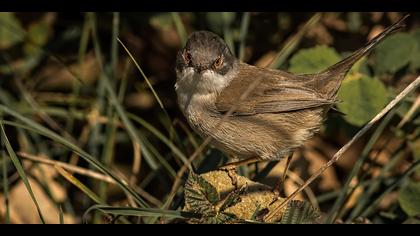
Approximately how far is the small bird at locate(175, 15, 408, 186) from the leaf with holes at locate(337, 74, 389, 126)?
263 millimetres

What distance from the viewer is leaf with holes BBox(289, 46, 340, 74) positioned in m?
4.04

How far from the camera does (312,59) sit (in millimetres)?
4055

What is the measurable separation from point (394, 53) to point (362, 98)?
43 centimetres

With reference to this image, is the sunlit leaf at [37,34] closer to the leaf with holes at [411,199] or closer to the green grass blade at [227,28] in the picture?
the green grass blade at [227,28]

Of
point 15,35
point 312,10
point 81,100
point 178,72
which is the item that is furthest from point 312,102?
point 15,35

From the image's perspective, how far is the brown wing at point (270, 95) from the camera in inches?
141

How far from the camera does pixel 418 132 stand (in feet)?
13.4

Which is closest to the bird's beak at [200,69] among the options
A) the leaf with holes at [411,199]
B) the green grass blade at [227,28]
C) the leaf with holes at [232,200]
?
the green grass blade at [227,28]

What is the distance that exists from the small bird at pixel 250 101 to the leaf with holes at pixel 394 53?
0.52 metres

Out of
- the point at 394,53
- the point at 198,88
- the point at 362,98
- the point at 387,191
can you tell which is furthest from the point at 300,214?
the point at 394,53

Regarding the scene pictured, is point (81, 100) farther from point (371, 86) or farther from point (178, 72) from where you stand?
point (371, 86)

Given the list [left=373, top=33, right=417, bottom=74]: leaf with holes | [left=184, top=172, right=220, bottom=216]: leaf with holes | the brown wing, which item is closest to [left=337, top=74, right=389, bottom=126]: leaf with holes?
[left=373, top=33, right=417, bottom=74]: leaf with holes

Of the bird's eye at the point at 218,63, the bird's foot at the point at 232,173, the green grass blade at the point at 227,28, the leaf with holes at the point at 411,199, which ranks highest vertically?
the green grass blade at the point at 227,28

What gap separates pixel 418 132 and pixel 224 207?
1.89 metres
